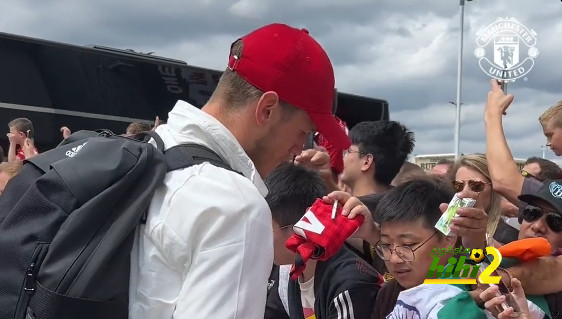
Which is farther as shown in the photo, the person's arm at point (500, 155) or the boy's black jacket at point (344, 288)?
the person's arm at point (500, 155)

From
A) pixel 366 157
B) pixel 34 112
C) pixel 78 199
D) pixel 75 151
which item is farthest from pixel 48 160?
pixel 34 112

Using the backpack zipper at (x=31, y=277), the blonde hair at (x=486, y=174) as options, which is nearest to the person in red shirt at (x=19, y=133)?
the blonde hair at (x=486, y=174)

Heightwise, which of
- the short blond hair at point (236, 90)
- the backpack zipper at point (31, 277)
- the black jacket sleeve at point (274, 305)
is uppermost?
the short blond hair at point (236, 90)

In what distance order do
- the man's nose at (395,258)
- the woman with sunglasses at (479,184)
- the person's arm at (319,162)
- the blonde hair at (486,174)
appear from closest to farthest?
the man's nose at (395,258) → the woman with sunglasses at (479,184) → the blonde hair at (486,174) → the person's arm at (319,162)

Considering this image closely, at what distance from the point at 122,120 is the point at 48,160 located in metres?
5.13

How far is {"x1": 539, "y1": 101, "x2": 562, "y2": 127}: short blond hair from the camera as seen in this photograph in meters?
3.29

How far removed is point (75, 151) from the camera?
1.58 metres

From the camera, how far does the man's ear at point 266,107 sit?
1.70 m

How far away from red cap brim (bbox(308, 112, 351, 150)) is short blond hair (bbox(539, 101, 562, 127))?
172 centimetres

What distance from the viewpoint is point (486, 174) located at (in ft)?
12.6

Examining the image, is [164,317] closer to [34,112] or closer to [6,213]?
[6,213]

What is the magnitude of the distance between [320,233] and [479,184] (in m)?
1.14

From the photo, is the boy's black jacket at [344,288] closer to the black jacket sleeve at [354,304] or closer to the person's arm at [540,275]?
the black jacket sleeve at [354,304]

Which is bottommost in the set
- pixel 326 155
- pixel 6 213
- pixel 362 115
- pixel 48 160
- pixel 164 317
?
pixel 362 115
